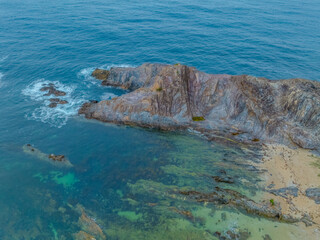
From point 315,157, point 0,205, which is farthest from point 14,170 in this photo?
point 315,157

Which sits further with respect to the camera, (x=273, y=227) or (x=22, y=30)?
(x=22, y=30)

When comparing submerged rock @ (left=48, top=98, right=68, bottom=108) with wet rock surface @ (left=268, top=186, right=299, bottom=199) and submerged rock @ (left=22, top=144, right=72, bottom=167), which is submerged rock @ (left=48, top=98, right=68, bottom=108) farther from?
wet rock surface @ (left=268, top=186, right=299, bottom=199)

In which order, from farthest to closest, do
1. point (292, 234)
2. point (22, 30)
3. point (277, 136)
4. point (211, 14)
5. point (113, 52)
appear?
point (211, 14) < point (22, 30) < point (113, 52) < point (277, 136) < point (292, 234)

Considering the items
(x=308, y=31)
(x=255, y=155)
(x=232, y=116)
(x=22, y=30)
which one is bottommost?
(x=255, y=155)

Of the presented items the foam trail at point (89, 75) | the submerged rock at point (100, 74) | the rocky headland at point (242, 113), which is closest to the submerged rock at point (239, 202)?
the rocky headland at point (242, 113)

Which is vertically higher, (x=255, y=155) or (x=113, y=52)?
(x=113, y=52)

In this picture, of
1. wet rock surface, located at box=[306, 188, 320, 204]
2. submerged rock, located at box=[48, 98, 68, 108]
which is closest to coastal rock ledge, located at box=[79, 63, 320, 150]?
submerged rock, located at box=[48, 98, 68, 108]

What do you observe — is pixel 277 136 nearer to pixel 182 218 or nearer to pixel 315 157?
pixel 315 157

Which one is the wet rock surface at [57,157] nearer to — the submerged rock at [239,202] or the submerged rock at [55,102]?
the submerged rock at [55,102]
